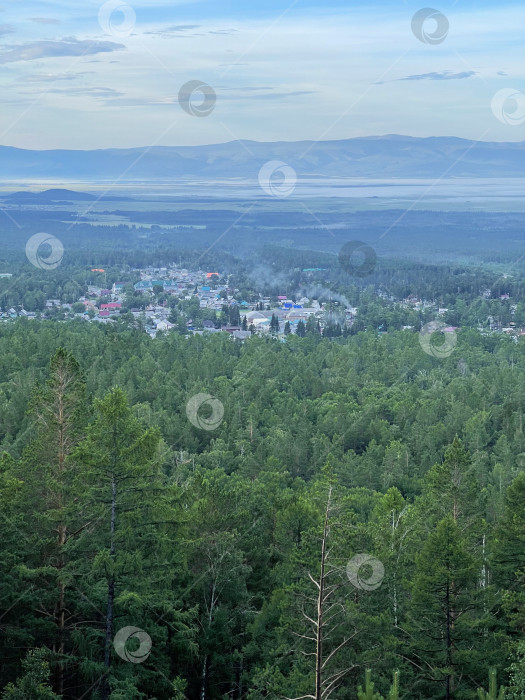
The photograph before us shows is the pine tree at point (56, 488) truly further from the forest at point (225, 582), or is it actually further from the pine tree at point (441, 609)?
the pine tree at point (441, 609)

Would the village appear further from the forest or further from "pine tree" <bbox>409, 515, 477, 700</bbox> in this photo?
"pine tree" <bbox>409, 515, 477, 700</bbox>

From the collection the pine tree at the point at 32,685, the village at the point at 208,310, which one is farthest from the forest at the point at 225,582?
the village at the point at 208,310

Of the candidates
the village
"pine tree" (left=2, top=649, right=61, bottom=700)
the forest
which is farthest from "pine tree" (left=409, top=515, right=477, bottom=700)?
the village

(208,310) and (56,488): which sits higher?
(208,310)

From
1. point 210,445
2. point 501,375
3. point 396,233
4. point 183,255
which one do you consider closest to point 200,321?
point 501,375

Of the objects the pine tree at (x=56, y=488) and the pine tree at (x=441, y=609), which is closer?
the pine tree at (x=441, y=609)

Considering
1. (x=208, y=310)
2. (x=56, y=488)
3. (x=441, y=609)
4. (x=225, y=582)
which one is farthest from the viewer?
(x=208, y=310)

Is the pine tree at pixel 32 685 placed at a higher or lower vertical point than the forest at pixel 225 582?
lower

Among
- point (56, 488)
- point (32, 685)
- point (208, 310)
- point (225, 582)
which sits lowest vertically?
point (32, 685)

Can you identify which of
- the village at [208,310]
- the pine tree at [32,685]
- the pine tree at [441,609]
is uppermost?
the village at [208,310]

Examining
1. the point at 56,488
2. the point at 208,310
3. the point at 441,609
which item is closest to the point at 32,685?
the point at 56,488

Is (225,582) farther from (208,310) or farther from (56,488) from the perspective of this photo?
(208,310)
